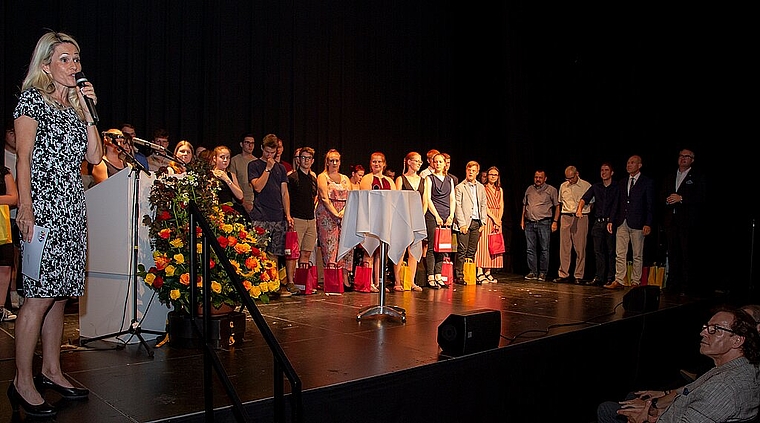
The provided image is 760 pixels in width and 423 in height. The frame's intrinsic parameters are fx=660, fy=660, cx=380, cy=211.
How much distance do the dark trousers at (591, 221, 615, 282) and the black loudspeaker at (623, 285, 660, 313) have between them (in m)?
2.63

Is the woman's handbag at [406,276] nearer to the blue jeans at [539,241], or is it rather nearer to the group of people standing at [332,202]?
the group of people standing at [332,202]

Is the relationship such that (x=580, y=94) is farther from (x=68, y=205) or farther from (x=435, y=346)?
(x=68, y=205)

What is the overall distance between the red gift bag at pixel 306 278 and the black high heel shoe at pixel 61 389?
12.8ft

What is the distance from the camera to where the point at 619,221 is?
819 centimetres

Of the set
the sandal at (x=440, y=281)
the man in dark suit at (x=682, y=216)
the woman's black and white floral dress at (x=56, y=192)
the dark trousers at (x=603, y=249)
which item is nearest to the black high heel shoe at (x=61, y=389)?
the woman's black and white floral dress at (x=56, y=192)

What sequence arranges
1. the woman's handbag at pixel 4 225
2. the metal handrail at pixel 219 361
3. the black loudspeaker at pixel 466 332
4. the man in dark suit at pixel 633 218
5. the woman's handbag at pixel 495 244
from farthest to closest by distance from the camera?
the woman's handbag at pixel 495 244, the man in dark suit at pixel 633 218, the woman's handbag at pixel 4 225, the black loudspeaker at pixel 466 332, the metal handrail at pixel 219 361

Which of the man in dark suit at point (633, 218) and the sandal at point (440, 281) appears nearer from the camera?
the sandal at point (440, 281)

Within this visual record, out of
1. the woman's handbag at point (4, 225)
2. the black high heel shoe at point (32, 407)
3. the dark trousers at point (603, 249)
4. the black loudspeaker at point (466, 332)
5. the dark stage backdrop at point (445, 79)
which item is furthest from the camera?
the dark trousers at point (603, 249)

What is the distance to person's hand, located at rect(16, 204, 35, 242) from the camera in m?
2.67

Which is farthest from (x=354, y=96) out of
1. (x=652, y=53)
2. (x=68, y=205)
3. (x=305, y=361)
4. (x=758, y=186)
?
(x=68, y=205)

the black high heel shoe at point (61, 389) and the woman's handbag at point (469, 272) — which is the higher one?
the woman's handbag at point (469, 272)

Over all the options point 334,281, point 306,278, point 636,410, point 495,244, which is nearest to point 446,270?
point 495,244

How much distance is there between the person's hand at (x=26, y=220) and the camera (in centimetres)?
267

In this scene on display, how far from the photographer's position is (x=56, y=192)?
9.10 ft
